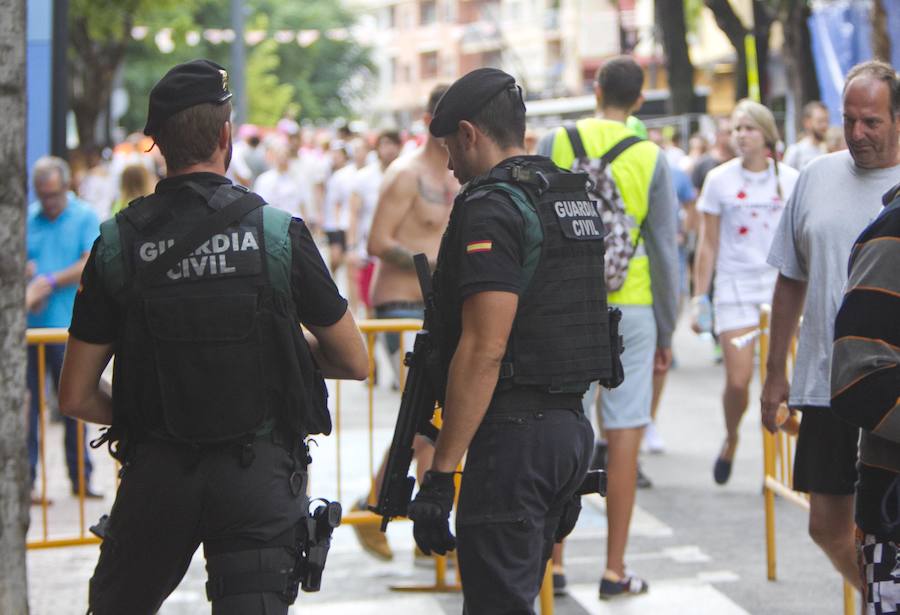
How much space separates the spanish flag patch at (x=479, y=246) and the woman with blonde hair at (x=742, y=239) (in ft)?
14.6

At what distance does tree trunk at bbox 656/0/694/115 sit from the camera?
75.5 ft

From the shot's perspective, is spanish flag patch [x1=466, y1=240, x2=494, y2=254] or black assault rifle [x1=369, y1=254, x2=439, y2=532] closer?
spanish flag patch [x1=466, y1=240, x2=494, y2=254]

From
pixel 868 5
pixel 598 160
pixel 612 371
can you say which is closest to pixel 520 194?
pixel 612 371

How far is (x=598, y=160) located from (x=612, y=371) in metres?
1.97

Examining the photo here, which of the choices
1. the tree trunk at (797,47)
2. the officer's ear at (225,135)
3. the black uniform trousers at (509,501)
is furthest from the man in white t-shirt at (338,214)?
the officer's ear at (225,135)

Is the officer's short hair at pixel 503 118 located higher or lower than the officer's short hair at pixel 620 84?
lower

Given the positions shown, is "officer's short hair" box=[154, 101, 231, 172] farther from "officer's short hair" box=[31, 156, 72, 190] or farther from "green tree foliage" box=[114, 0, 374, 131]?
"green tree foliage" box=[114, 0, 374, 131]

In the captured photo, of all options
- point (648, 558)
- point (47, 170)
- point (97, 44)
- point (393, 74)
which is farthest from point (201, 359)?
point (393, 74)

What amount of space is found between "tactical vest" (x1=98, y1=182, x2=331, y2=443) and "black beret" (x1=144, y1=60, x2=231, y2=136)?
0.18 metres

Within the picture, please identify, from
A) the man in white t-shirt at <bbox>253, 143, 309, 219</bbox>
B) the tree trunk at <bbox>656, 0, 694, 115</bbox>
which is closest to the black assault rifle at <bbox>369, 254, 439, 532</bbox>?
the man in white t-shirt at <bbox>253, 143, 309, 219</bbox>

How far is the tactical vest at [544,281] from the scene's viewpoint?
4.07 metres

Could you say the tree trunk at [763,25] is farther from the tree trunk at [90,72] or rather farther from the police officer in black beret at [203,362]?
the police officer in black beret at [203,362]

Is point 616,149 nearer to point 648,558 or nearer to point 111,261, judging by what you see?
point 648,558

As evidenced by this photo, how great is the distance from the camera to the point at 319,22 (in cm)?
8062
